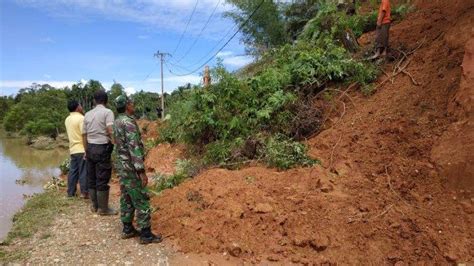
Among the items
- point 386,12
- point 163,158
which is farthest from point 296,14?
point 163,158

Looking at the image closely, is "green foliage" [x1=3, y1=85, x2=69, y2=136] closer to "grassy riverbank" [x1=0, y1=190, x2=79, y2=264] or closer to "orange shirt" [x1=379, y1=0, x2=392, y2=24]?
"grassy riverbank" [x1=0, y1=190, x2=79, y2=264]

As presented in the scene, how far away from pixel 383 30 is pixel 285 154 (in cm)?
379

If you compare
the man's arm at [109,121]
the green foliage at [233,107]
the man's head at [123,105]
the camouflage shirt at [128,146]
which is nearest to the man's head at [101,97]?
the man's arm at [109,121]

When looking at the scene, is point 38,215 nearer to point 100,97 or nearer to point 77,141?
point 77,141

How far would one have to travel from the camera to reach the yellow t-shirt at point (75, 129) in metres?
6.71

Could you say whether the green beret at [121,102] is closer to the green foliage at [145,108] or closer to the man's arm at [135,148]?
the man's arm at [135,148]

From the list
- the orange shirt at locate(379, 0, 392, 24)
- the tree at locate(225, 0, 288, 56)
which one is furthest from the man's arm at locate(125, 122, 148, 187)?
the tree at locate(225, 0, 288, 56)

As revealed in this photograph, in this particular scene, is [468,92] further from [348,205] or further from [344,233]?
[344,233]

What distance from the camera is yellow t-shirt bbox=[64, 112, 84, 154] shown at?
6.71 m

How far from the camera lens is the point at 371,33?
9789 millimetres

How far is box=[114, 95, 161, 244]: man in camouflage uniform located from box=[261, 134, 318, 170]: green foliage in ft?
7.92

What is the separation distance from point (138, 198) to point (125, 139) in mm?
733

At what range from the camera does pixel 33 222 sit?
5.73 meters

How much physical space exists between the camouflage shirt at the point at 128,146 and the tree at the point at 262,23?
40.3 ft
